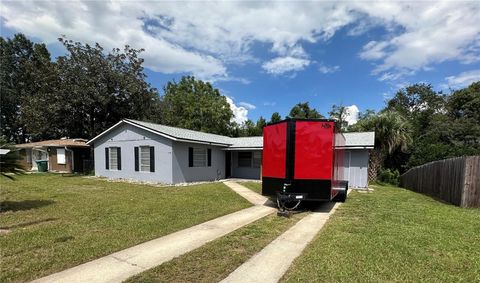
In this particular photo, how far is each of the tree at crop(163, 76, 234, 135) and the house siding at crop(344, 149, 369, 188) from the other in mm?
25231

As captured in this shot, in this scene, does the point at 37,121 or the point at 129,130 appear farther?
the point at 37,121

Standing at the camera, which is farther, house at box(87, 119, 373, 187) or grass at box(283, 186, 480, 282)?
house at box(87, 119, 373, 187)

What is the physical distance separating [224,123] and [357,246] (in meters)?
36.9

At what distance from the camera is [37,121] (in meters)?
24.1

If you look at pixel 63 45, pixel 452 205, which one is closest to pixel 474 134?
pixel 452 205

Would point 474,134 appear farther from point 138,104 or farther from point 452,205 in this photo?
point 138,104

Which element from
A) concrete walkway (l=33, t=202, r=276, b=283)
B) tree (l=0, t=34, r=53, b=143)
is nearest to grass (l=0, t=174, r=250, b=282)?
concrete walkway (l=33, t=202, r=276, b=283)

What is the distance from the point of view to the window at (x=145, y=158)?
1702 cm

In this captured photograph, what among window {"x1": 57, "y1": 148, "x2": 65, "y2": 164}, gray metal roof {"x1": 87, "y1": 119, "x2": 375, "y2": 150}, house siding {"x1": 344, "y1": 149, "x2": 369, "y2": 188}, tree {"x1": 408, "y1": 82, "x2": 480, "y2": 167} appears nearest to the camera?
gray metal roof {"x1": 87, "y1": 119, "x2": 375, "y2": 150}

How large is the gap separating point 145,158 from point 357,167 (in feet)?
41.6

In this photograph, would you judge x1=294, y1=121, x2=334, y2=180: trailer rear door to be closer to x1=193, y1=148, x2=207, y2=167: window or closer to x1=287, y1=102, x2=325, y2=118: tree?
x1=193, y1=148, x2=207, y2=167: window

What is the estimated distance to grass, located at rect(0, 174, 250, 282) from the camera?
181 inches

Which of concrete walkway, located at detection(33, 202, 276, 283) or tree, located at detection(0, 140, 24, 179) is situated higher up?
tree, located at detection(0, 140, 24, 179)

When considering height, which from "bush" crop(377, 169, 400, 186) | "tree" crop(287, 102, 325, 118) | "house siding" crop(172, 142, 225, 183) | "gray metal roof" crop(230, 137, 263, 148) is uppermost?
"tree" crop(287, 102, 325, 118)
